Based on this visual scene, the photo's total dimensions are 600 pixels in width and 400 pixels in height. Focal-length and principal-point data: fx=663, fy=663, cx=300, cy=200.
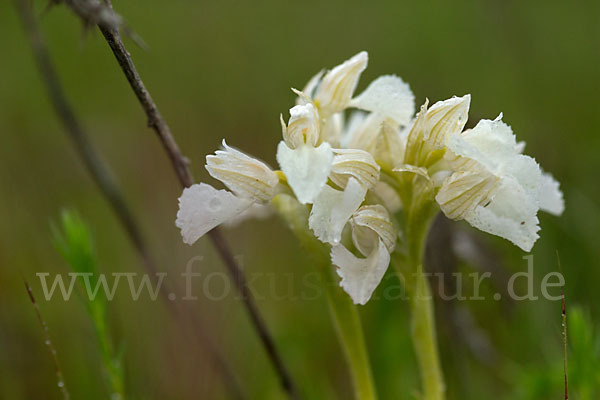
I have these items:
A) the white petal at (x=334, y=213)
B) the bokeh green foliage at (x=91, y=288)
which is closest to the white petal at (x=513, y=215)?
the white petal at (x=334, y=213)

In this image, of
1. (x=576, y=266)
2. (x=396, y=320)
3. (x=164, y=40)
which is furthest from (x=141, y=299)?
(x=164, y=40)

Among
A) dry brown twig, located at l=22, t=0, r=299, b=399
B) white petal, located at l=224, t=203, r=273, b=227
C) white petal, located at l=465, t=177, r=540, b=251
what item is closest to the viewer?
dry brown twig, located at l=22, t=0, r=299, b=399

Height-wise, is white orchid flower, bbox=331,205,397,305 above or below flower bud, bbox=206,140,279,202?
below

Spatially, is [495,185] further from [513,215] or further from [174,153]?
[174,153]

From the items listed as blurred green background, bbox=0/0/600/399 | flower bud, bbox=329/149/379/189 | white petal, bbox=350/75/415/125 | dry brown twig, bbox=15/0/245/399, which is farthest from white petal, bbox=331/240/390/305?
dry brown twig, bbox=15/0/245/399

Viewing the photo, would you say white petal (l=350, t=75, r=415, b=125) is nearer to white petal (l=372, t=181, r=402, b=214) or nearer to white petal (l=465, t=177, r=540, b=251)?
white petal (l=372, t=181, r=402, b=214)

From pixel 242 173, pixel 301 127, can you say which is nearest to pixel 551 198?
pixel 301 127
